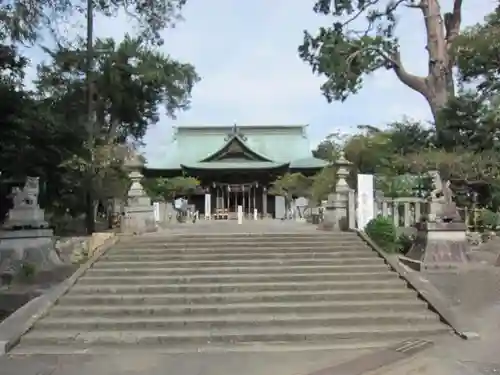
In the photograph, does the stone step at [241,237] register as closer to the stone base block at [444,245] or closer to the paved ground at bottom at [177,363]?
the stone base block at [444,245]

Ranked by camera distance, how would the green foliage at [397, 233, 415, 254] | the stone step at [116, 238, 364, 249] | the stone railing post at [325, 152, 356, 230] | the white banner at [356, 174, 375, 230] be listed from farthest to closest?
the green foliage at [397, 233, 415, 254] → the stone railing post at [325, 152, 356, 230] → the white banner at [356, 174, 375, 230] → the stone step at [116, 238, 364, 249]

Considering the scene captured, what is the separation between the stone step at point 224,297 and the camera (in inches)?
354

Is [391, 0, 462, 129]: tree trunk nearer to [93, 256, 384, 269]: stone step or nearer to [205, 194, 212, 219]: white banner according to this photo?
[93, 256, 384, 269]: stone step

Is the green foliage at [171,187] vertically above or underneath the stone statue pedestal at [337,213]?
above

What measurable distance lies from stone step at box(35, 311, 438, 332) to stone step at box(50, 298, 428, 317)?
0.20m

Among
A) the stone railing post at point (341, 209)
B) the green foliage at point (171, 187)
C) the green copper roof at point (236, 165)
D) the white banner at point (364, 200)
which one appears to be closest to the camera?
the white banner at point (364, 200)

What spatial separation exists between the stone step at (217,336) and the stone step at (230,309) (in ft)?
2.16

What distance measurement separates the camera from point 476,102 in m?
18.4

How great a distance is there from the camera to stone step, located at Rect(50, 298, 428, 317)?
8.59 m

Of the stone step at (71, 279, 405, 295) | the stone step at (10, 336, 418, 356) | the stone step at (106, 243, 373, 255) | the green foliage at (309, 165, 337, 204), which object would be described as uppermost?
the green foliage at (309, 165, 337, 204)

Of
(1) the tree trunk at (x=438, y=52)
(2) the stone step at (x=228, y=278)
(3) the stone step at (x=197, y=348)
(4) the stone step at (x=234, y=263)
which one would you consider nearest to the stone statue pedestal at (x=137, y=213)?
(4) the stone step at (x=234, y=263)

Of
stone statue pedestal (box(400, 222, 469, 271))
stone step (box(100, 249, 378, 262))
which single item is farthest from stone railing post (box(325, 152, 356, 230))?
stone step (box(100, 249, 378, 262))

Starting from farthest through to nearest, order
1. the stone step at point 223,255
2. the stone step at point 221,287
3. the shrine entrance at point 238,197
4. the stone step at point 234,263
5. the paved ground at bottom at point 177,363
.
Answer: the shrine entrance at point 238,197, the stone step at point 223,255, the stone step at point 234,263, the stone step at point 221,287, the paved ground at bottom at point 177,363

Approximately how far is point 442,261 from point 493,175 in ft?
18.8
